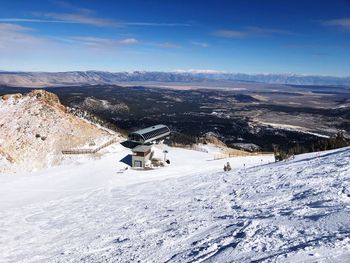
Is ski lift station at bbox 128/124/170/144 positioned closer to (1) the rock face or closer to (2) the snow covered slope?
(1) the rock face

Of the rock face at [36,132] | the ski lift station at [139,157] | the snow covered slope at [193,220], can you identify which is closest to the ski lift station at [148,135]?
the rock face at [36,132]

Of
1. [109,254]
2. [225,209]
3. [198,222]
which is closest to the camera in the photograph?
[109,254]

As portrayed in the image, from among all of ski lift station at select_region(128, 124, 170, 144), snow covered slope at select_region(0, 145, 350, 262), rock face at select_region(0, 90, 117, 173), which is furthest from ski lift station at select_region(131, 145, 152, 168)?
rock face at select_region(0, 90, 117, 173)

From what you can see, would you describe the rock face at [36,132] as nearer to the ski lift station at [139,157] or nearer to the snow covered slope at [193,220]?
the ski lift station at [139,157]

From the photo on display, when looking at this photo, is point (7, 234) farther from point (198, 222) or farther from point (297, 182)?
point (297, 182)

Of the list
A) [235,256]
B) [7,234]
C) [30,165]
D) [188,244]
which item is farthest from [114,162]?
[235,256]

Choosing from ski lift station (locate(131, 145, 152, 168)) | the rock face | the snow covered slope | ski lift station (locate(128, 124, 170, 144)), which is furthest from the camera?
ski lift station (locate(128, 124, 170, 144))
